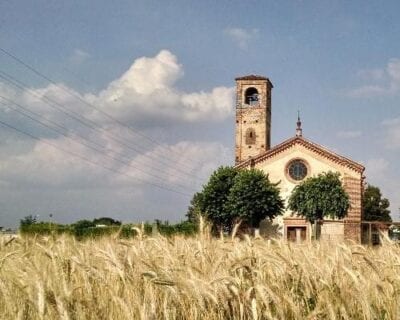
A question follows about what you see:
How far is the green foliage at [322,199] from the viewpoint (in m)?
40.9

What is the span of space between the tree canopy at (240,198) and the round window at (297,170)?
11.7ft

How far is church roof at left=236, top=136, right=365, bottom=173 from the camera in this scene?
47531 mm

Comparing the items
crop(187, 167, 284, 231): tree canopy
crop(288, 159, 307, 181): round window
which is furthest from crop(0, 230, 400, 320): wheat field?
crop(288, 159, 307, 181): round window

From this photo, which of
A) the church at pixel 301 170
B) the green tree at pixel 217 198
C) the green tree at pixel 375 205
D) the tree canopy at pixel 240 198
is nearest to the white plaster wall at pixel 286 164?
the church at pixel 301 170

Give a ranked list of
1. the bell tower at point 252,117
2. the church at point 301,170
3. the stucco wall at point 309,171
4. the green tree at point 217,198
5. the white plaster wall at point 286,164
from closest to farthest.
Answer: the green tree at point 217,198
the church at point 301,170
the stucco wall at point 309,171
the white plaster wall at point 286,164
the bell tower at point 252,117

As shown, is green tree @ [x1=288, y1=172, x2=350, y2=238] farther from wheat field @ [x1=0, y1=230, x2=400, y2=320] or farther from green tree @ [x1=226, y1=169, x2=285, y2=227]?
wheat field @ [x1=0, y1=230, x2=400, y2=320]

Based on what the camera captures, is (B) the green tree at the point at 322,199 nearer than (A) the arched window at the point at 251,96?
Yes

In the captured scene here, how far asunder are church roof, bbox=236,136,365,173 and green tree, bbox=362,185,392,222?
59.1ft

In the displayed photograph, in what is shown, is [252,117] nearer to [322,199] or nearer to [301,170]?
[301,170]

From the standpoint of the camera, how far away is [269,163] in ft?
162

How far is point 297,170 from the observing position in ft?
159

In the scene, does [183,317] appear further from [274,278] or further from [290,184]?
[290,184]

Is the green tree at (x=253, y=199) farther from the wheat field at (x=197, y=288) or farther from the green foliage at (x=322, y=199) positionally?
the wheat field at (x=197, y=288)

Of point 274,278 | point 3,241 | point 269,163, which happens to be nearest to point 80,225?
point 269,163
